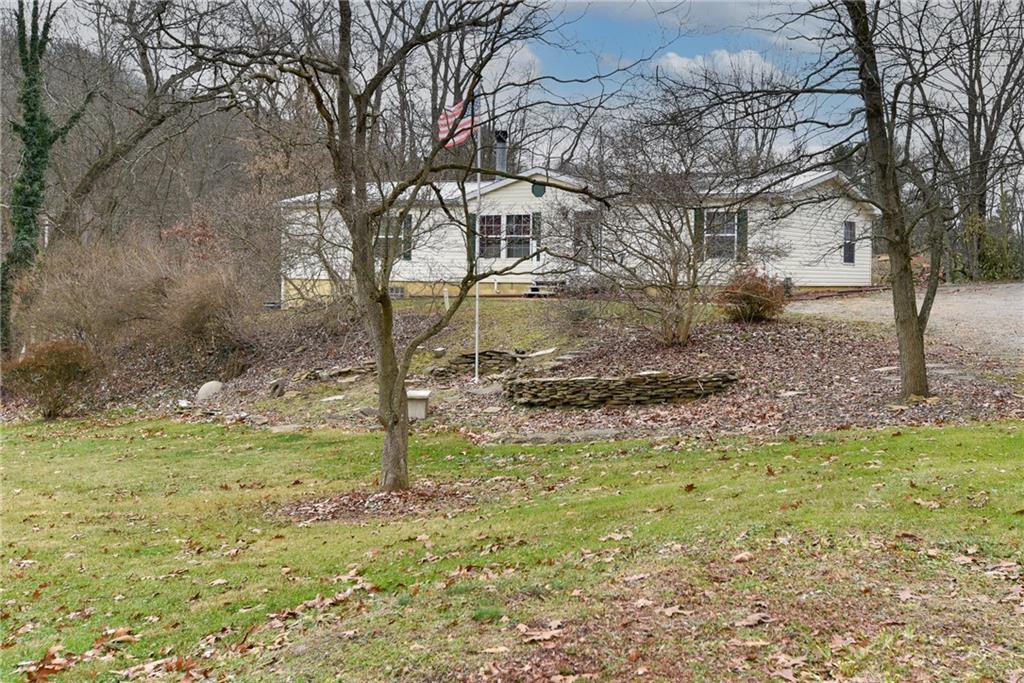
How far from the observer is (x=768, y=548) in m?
6.20

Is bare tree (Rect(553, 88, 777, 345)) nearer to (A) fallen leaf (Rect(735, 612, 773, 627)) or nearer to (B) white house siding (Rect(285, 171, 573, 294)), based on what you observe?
(B) white house siding (Rect(285, 171, 573, 294))

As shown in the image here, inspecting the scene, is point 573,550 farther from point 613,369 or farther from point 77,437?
point 77,437

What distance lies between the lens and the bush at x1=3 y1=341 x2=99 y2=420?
687 inches

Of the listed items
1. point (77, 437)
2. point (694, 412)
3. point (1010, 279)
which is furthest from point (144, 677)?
point (1010, 279)

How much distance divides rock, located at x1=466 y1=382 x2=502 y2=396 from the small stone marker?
1576 millimetres

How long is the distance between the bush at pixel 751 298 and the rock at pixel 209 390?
34.9 feet

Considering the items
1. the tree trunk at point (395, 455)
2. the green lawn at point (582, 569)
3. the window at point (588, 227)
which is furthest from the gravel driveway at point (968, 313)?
the tree trunk at point (395, 455)

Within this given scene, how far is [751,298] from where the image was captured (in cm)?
1833

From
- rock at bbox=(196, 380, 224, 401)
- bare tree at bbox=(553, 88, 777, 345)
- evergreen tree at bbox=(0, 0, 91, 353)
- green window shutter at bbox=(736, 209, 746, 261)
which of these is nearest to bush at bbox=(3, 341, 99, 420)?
rock at bbox=(196, 380, 224, 401)

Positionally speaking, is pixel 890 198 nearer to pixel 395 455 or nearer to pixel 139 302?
pixel 395 455

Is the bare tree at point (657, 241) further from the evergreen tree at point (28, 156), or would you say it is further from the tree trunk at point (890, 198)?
the evergreen tree at point (28, 156)

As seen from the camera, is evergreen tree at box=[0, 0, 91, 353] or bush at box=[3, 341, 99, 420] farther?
evergreen tree at box=[0, 0, 91, 353]

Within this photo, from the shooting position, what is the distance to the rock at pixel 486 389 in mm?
16206

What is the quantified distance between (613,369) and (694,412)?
2.88 metres
